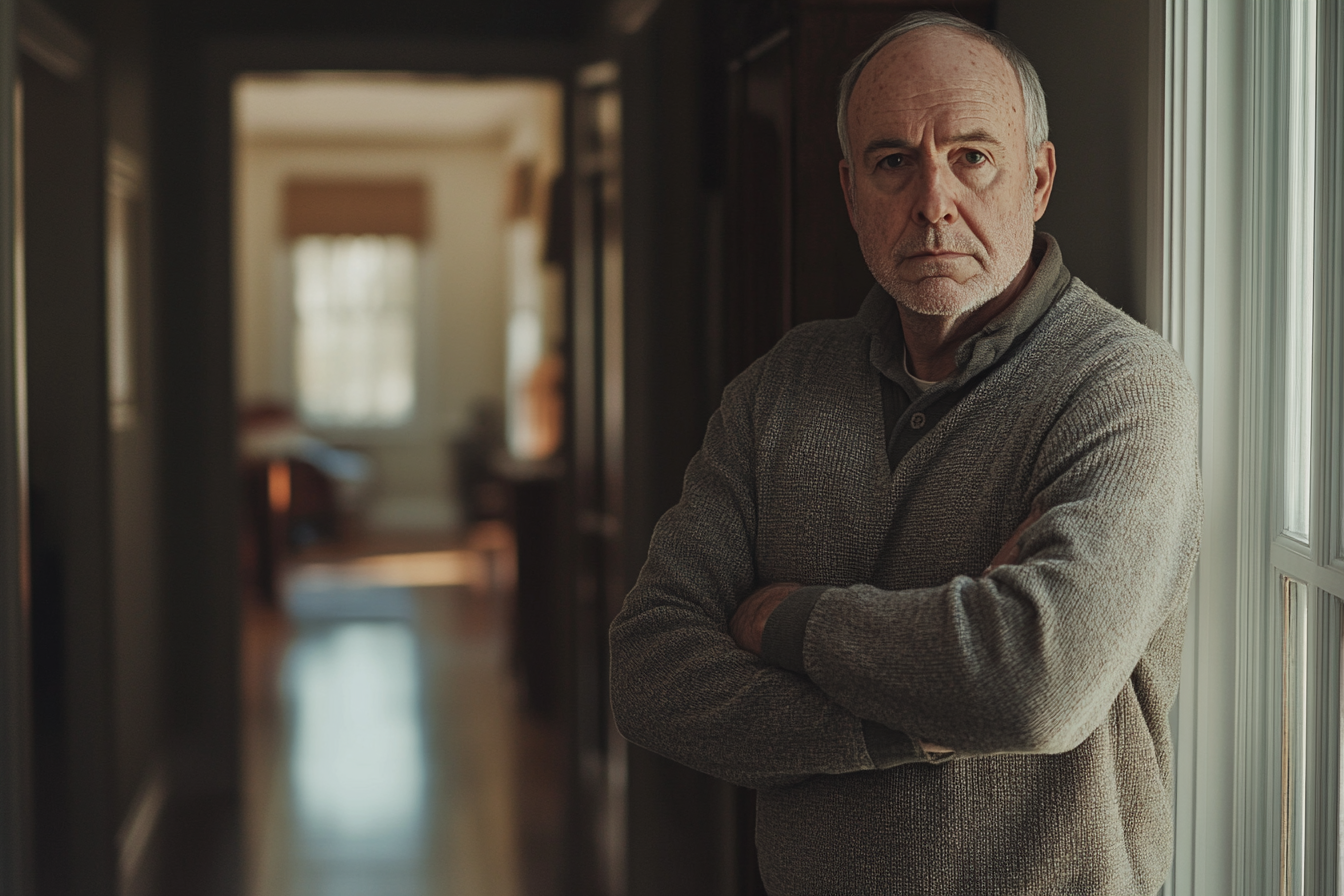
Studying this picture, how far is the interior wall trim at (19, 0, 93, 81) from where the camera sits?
3166 mm

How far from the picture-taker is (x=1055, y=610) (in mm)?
1071

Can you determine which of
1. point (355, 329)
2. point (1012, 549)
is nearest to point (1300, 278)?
point (1012, 549)

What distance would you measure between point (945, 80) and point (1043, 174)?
0.62 ft

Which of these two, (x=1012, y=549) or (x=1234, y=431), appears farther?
(x=1234, y=431)

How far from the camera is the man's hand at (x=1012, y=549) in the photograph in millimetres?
1152

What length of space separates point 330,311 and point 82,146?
716cm

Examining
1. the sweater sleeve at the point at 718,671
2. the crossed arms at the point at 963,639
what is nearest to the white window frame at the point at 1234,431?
the crossed arms at the point at 963,639

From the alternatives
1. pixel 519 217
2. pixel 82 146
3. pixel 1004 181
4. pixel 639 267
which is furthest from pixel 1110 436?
pixel 519 217

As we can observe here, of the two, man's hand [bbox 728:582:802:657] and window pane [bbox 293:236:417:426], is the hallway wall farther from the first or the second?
window pane [bbox 293:236:417:426]

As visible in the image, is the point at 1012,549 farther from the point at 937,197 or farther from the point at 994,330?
the point at 937,197

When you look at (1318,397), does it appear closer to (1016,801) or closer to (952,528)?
(952,528)

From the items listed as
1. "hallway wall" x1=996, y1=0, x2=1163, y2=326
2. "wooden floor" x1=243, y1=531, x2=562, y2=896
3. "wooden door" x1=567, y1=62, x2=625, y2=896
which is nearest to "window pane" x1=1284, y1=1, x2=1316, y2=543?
"hallway wall" x1=996, y1=0, x2=1163, y2=326

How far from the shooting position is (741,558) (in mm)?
1401

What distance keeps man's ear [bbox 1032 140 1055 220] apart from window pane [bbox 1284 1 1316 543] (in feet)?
0.91
